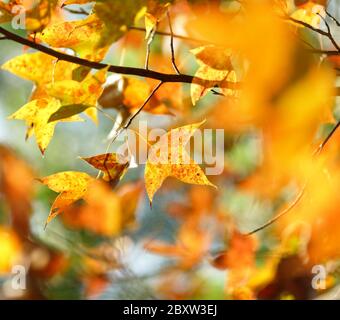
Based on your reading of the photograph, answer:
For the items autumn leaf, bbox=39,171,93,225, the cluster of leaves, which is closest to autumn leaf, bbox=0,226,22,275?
the cluster of leaves

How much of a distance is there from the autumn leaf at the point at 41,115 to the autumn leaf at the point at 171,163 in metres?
0.11

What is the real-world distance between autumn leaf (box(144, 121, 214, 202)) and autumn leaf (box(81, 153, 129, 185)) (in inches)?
1.2

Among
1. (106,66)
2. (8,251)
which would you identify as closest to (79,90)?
(106,66)

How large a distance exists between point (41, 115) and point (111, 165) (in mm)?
98

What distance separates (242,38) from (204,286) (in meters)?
1.20

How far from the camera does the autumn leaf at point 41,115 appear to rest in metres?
0.63

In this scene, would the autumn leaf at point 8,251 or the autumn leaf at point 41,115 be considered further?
the autumn leaf at point 8,251

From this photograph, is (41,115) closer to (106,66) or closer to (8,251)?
(106,66)

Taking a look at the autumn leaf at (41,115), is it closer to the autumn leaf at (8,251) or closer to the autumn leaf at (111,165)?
the autumn leaf at (111,165)

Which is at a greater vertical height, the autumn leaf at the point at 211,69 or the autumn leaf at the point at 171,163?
the autumn leaf at the point at 211,69

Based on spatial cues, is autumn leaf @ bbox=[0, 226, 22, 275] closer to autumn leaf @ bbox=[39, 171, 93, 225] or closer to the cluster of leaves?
the cluster of leaves

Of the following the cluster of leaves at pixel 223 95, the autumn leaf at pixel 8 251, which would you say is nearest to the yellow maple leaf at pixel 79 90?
the cluster of leaves at pixel 223 95

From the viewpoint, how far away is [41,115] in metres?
0.64
